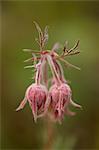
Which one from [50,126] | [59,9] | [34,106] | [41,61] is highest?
[59,9]

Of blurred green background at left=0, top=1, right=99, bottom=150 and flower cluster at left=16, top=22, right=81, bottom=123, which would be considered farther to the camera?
blurred green background at left=0, top=1, right=99, bottom=150

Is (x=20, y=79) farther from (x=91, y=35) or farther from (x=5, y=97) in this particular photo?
(x=91, y=35)

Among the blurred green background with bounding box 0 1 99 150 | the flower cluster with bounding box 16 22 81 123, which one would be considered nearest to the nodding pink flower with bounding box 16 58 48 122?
the flower cluster with bounding box 16 22 81 123

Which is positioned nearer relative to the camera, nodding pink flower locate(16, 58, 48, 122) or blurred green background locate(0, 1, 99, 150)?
nodding pink flower locate(16, 58, 48, 122)

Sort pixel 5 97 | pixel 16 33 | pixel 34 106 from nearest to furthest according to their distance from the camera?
pixel 34 106 < pixel 5 97 < pixel 16 33

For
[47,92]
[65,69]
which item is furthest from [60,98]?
[65,69]

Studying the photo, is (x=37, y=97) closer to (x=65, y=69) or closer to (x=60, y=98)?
(x=60, y=98)

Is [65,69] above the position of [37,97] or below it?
above

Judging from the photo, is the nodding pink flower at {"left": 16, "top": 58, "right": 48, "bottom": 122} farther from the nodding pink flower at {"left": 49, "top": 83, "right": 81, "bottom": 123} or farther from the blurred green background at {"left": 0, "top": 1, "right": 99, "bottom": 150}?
the blurred green background at {"left": 0, "top": 1, "right": 99, "bottom": 150}

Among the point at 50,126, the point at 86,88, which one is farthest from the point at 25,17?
the point at 50,126
